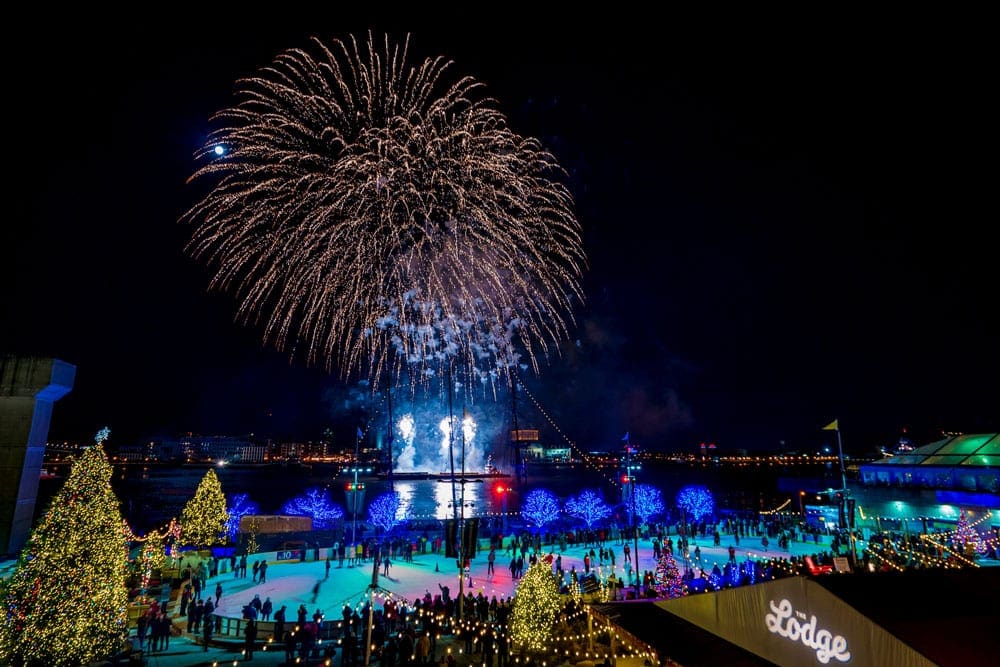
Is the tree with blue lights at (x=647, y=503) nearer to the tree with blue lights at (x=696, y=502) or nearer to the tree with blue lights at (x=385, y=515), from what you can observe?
the tree with blue lights at (x=696, y=502)

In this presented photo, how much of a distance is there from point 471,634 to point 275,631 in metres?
6.33

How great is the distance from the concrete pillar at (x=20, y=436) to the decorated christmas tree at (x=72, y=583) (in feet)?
30.9

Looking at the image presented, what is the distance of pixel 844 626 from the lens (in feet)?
15.1

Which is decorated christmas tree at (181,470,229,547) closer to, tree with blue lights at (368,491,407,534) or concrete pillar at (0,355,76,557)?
concrete pillar at (0,355,76,557)

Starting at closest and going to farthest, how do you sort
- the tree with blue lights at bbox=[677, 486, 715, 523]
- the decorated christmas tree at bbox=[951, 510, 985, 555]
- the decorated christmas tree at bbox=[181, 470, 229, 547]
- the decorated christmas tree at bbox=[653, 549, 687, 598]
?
the decorated christmas tree at bbox=[653, 549, 687, 598] < the decorated christmas tree at bbox=[951, 510, 985, 555] < the decorated christmas tree at bbox=[181, 470, 229, 547] < the tree with blue lights at bbox=[677, 486, 715, 523]

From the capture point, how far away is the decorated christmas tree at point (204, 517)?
1224 inches

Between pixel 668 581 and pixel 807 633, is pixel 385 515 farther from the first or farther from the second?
pixel 807 633

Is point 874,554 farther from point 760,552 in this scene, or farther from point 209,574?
point 209,574

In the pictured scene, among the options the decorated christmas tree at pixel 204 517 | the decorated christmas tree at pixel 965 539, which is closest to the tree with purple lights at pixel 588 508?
A: the decorated christmas tree at pixel 965 539

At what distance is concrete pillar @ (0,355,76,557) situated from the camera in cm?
1862

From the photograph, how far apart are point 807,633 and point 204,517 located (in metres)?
34.6

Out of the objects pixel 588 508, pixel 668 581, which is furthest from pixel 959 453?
pixel 588 508

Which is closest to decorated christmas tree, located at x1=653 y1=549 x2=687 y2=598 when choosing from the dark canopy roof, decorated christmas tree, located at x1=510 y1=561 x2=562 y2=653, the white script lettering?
decorated christmas tree, located at x1=510 y1=561 x2=562 y2=653

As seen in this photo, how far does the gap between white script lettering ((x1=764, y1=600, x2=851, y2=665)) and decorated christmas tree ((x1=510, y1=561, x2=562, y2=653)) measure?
9.97 meters
